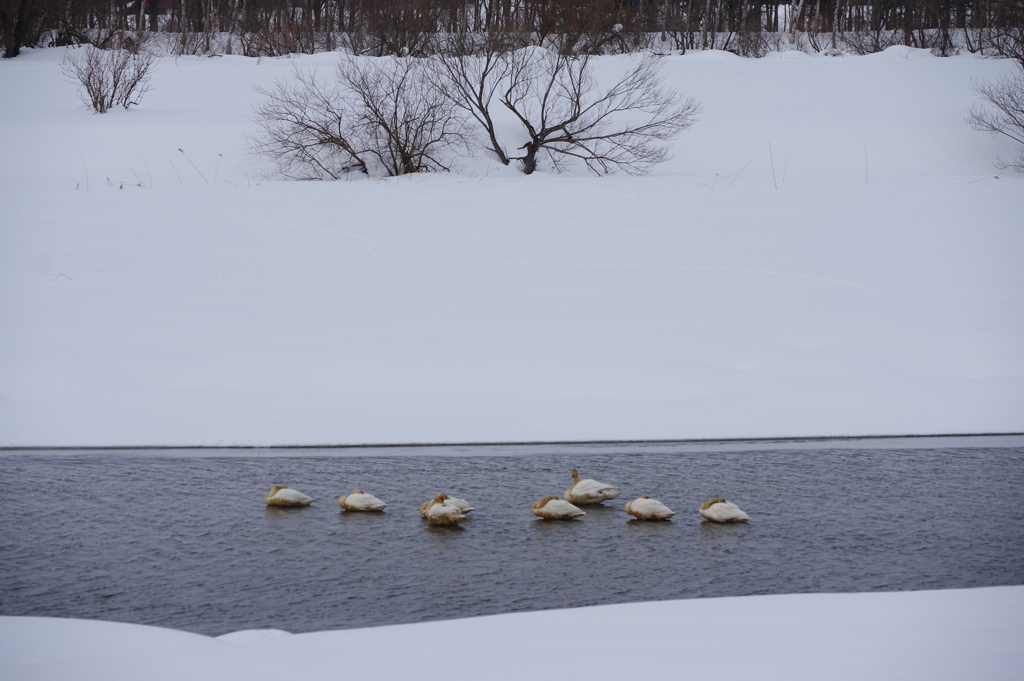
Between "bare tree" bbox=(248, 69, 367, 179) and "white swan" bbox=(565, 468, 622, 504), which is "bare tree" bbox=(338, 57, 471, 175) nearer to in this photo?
"bare tree" bbox=(248, 69, 367, 179)

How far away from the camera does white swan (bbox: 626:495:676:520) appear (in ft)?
12.9

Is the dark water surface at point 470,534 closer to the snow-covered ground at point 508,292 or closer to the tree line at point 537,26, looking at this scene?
the snow-covered ground at point 508,292

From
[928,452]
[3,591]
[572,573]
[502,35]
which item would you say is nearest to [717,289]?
[928,452]

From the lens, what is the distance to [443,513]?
3844mm

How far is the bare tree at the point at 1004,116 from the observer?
17672mm

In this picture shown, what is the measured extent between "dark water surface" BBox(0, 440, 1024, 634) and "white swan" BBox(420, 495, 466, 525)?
0.15ft

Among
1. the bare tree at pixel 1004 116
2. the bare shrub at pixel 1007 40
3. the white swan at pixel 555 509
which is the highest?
the bare shrub at pixel 1007 40

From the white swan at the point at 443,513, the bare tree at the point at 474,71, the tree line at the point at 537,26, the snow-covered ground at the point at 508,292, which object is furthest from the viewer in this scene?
the tree line at the point at 537,26

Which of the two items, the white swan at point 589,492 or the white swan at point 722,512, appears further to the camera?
the white swan at point 589,492

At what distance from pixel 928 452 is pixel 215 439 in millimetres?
3696

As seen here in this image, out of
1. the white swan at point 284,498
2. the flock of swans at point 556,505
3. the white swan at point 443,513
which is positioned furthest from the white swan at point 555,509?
the white swan at point 284,498

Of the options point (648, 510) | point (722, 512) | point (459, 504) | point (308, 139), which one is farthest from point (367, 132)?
point (722, 512)

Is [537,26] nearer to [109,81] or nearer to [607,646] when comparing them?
[109,81]

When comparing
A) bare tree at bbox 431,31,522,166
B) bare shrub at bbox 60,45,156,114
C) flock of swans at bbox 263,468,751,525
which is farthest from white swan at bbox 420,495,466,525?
bare shrub at bbox 60,45,156,114
